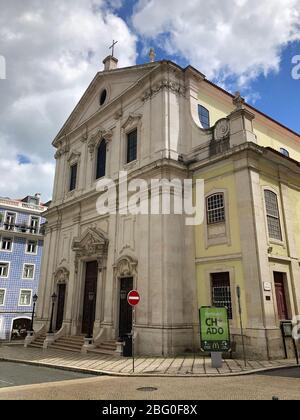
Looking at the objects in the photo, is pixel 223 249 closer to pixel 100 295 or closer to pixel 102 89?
pixel 100 295

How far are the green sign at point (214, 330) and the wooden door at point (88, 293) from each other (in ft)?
32.9

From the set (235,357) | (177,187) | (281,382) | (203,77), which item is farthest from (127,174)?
(281,382)

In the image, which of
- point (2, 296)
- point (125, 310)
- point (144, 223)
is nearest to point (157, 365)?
point (125, 310)

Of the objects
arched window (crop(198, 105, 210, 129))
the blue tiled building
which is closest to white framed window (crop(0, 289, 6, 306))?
the blue tiled building

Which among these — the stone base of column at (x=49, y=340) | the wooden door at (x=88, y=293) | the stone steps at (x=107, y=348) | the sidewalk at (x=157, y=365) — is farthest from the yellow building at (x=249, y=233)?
the stone base of column at (x=49, y=340)

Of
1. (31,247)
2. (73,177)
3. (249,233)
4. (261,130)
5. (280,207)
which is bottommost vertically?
(249,233)

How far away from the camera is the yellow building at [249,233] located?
46.3 ft

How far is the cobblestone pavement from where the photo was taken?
7629mm

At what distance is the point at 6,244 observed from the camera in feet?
130

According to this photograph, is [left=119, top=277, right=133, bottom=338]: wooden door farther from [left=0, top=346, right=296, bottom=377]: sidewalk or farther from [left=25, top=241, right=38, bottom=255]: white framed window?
[left=25, top=241, right=38, bottom=255]: white framed window

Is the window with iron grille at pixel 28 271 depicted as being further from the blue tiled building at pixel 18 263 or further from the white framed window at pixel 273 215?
the white framed window at pixel 273 215

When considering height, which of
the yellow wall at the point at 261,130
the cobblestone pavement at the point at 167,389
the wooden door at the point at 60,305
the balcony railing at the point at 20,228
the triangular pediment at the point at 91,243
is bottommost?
the cobblestone pavement at the point at 167,389

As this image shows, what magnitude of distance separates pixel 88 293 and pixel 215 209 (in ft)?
32.7

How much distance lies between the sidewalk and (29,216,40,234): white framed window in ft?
89.1
